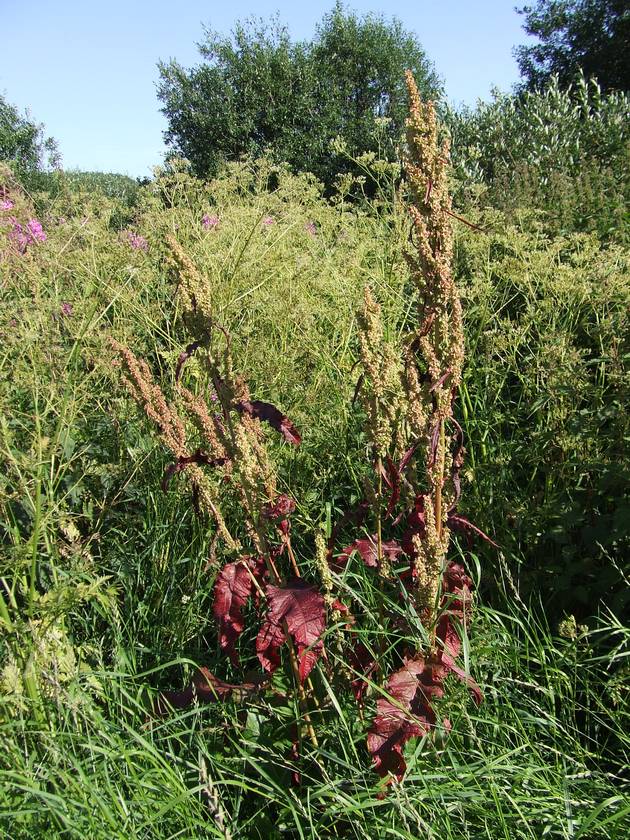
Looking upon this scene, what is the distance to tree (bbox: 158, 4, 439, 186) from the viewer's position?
1798 cm

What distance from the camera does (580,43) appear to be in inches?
870

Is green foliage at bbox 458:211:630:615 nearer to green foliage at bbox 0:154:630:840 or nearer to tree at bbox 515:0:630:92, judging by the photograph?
green foliage at bbox 0:154:630:840

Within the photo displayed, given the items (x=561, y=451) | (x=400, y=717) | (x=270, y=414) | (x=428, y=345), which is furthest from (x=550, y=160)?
(x=400, y=717)

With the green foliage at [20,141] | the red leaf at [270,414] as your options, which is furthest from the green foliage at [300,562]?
the green foliage at [20,141]

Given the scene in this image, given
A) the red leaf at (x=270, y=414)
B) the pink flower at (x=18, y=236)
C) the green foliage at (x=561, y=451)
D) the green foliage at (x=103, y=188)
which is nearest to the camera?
the red leaf at (x=270, y=414)

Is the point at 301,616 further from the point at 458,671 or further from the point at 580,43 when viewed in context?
the point at 580,43

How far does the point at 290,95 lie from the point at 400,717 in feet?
62.9

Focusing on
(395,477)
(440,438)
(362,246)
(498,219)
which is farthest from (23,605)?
(498,219)

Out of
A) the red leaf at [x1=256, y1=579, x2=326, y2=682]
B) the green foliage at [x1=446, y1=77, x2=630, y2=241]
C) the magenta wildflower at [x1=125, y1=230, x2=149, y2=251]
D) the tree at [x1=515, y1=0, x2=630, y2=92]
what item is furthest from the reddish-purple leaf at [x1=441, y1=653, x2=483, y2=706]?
the tree at [x1=515, y1=0, x2=630, y2=92]

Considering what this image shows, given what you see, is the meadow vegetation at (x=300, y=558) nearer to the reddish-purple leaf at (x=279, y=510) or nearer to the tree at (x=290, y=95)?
the reddish-purple leaf at (x=279, y=510)

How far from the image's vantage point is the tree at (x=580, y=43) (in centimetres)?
2070

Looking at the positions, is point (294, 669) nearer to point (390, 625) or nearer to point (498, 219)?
point (390, 625)

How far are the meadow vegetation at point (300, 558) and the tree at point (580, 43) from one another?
772 inches

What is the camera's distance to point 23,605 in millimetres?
2502
